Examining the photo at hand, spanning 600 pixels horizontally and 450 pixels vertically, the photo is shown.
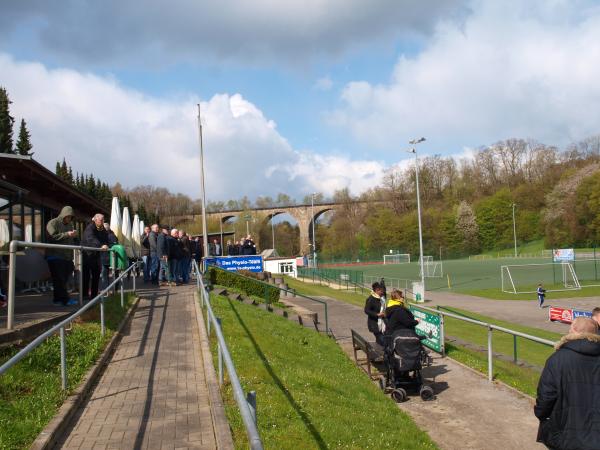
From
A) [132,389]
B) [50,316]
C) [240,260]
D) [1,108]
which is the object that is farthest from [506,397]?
[1,108]

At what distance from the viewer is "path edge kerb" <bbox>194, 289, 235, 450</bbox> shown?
5.01 meters

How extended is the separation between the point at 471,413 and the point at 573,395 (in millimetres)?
4380

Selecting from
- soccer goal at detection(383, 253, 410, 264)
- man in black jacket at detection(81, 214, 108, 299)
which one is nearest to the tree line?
man in black jacket at detection(81, 214, 108, 299)

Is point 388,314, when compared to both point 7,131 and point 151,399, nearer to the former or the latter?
point 151,399

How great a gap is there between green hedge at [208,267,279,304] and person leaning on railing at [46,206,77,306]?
984cm

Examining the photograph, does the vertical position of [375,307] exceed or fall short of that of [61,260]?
it falls short

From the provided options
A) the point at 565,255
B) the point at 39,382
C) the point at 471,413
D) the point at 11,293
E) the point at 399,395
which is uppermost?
the point at 11,293

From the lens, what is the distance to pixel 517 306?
3375 centimetres

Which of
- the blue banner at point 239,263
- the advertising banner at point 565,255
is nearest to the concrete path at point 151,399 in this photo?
the blue banner at point 239,263

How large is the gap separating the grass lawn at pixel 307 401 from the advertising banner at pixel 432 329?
Result: 235 cm

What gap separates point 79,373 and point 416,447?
4037 millimetres

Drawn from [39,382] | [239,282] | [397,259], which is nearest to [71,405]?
[39,382]

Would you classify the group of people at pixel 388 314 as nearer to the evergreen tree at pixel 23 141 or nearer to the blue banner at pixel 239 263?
the blue banner at pixel 239 263

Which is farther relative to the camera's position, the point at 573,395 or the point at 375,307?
the point at 375,307
